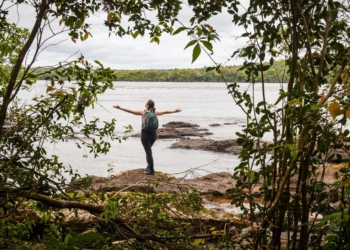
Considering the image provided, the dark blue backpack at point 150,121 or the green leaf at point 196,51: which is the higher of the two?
the green leaf at point 196,51

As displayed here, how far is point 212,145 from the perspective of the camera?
76.9ft

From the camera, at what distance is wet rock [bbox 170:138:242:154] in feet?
73.5

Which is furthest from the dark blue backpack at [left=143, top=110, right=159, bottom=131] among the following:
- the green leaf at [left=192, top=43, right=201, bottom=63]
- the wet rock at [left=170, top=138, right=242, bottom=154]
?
the green leaf at [left=192, top=43, right=201, bottom=63]

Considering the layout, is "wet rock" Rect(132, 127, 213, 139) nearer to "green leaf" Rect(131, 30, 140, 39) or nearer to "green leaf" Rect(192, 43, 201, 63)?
"green leaf" Rect(131, 30, 140, 39)

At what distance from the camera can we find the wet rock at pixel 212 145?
22391 mm

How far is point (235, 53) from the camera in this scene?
3.61 meters

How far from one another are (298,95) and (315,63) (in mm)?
804

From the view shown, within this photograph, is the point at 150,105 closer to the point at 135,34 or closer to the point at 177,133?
the point at 135,34

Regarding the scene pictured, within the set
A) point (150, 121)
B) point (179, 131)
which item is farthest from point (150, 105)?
point (179, 131)

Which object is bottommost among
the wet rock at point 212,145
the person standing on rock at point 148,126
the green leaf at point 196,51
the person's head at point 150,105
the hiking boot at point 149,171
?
the wet rock at point 212,145

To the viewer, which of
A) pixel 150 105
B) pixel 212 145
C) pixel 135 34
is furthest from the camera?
pixel 212 145

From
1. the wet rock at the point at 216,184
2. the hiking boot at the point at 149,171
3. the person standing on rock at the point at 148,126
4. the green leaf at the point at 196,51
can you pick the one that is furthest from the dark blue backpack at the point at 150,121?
the green leaf at the point at 196,51

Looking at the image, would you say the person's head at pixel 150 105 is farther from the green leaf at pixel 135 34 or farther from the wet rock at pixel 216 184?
the green leaf at pixel 135 34

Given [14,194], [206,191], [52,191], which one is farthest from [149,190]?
[206,191]
